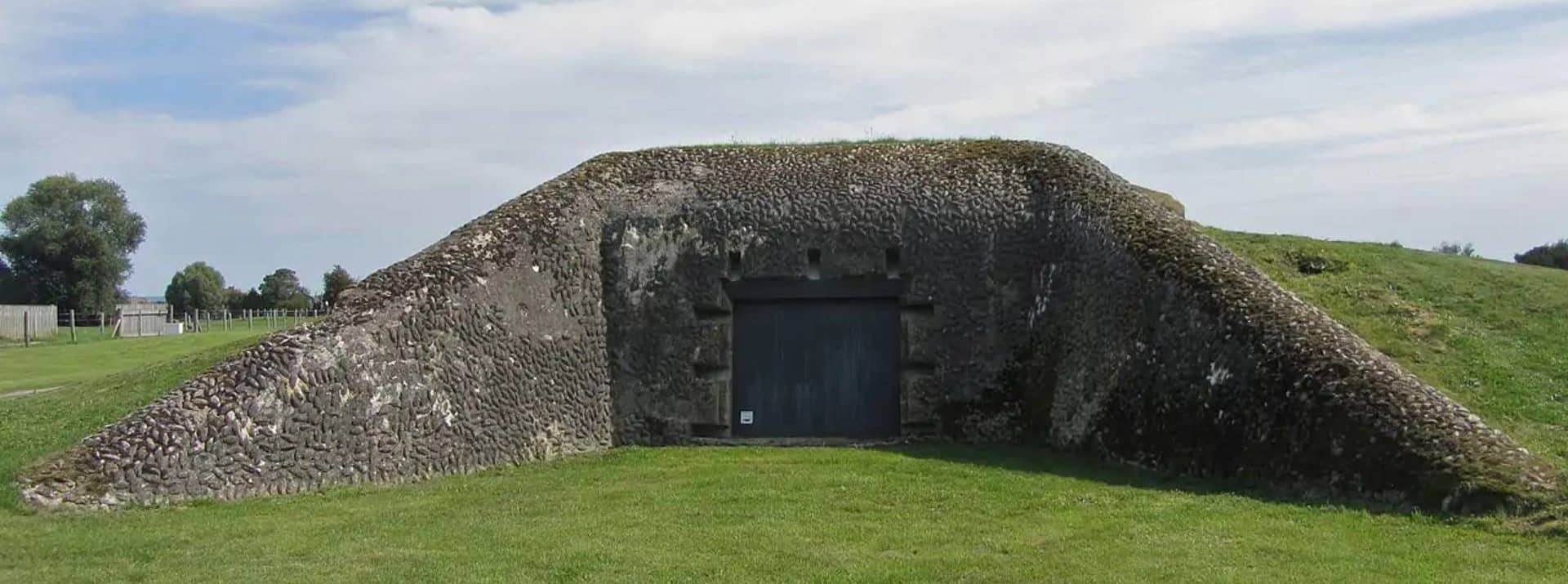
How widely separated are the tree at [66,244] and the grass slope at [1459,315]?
174 ft

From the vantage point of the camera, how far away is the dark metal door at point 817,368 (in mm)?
17266

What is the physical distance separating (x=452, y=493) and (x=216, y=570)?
155 inches

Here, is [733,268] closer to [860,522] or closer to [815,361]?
[815,361]

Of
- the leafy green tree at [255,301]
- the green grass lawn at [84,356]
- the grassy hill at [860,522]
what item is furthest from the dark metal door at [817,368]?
the leafy green tree at [255,301]

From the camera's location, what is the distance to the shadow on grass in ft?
36.0

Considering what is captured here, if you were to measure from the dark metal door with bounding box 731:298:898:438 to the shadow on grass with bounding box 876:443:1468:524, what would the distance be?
124cm

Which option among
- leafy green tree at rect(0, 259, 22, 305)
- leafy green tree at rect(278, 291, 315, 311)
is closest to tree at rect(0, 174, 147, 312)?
leafy green tree at rect(0, 259, 22, 305)

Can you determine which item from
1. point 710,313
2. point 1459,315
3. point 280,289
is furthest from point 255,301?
point 1459,315

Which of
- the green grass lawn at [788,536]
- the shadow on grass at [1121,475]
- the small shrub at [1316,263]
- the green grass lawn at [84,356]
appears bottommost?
the green grass lawn at [788,536]

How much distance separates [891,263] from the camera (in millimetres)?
17094

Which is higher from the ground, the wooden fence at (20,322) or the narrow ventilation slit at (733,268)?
the narrow ventilation slit at (733,268)

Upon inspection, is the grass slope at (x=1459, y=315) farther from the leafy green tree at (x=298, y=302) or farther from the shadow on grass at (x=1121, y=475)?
the leafy green tree at (x=298, y=302)

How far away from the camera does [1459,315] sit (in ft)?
54.2

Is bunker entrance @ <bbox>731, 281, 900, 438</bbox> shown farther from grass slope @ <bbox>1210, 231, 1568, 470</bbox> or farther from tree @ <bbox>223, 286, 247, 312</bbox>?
tree @ <bbox>223, 286, 247, 312</bbox>
